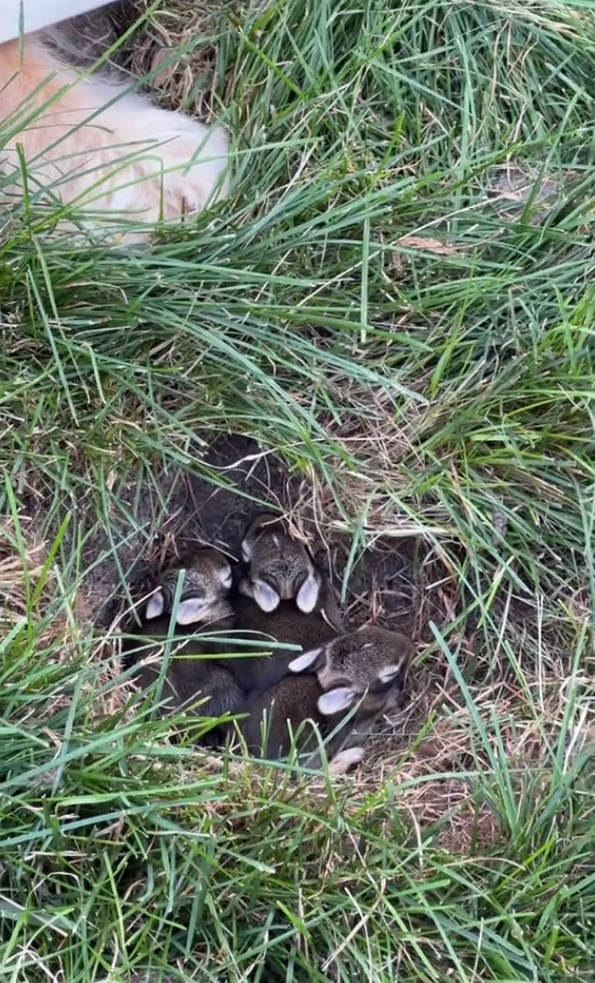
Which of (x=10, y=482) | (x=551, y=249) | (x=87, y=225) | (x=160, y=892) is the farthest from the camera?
(x=551, y=249)

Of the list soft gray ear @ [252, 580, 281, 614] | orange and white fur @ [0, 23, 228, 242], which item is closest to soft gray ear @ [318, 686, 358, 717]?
soft gray ear @ [252, 580, 281, 614]

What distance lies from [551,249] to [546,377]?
0.99 feet

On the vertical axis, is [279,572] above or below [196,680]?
above

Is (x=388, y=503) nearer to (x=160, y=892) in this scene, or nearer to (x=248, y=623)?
(x=248, y=623)

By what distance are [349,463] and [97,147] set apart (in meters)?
0.83

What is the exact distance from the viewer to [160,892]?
1.70m

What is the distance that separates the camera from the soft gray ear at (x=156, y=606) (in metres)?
2.04

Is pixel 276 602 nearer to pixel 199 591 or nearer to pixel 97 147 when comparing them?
pixel 199 591

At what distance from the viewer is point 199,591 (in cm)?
208

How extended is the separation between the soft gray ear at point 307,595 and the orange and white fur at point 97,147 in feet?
2.59

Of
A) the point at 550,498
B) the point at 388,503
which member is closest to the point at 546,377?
the point at 550,498

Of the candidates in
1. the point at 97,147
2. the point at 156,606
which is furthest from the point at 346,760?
the point at 97,147

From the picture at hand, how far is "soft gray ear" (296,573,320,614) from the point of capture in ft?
6.91

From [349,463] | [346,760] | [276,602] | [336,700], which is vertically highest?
[349,463]
